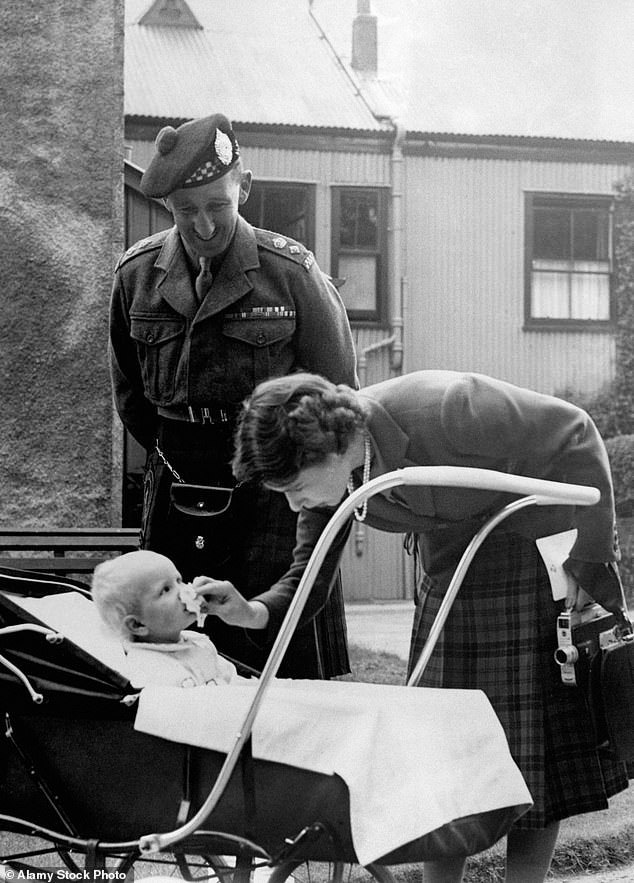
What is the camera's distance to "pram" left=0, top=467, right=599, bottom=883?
1.79 meters

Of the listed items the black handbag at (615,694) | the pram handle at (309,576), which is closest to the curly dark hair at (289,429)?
the pram handle at (309,576)

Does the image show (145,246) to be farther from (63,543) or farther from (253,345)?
(63,543)

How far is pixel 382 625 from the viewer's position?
1000cm

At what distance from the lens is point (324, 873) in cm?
336

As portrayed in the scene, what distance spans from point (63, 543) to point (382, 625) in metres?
6.76

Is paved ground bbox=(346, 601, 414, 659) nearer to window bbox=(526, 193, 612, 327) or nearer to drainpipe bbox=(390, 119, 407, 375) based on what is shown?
drainpipe bbox=(390, 119, 407, 375)

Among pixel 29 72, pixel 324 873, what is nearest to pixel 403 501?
pixel 324 873

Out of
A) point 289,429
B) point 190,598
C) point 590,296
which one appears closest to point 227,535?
point 190,598

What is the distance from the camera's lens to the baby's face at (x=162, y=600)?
7.23ft

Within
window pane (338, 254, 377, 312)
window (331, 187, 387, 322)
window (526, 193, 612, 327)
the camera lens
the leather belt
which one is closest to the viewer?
the camera lens

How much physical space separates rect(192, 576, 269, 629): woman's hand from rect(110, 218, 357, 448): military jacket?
0.77 meters

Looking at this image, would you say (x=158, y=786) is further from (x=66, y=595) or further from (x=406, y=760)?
(x=66, y=595)

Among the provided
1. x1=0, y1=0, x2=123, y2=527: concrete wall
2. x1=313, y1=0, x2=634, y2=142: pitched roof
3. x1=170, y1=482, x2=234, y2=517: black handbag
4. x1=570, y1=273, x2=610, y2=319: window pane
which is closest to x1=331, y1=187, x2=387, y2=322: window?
x1=313, y1=0, x2=634, y2=142: pitched roof

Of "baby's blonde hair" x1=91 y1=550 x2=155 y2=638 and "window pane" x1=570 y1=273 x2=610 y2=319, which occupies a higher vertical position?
"window pane" x1=570 y1=273 x2=610 y2=319
